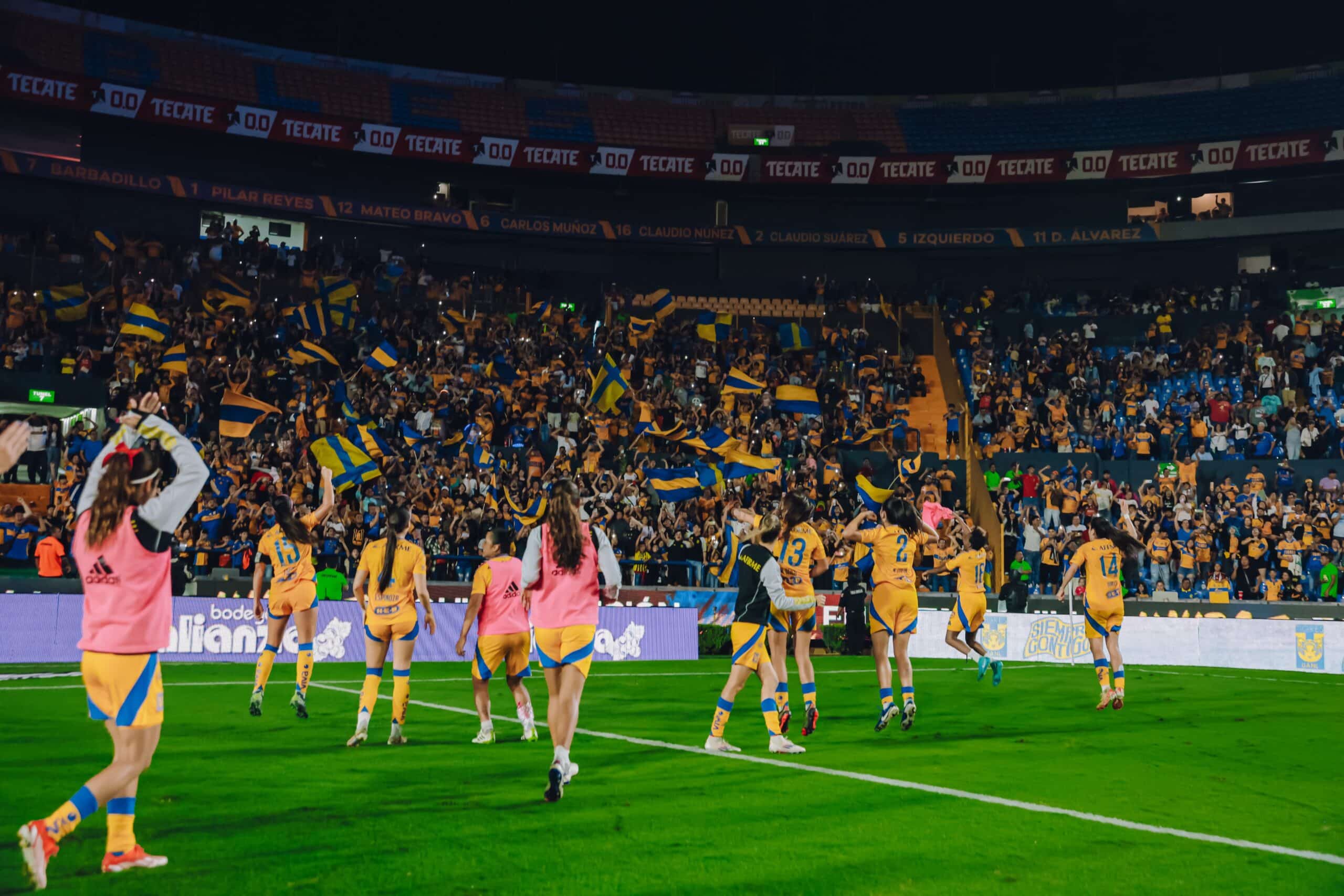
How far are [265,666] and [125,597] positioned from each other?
8.40m

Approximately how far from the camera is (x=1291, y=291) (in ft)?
135

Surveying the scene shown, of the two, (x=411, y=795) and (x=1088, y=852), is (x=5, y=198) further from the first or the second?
(x=1088, y=852)

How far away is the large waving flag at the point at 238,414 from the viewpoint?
28.3m

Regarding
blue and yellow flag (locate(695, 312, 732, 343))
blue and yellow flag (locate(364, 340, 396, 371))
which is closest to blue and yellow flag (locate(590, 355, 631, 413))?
blue and yellow flag (locate(364, 340, 396, 371))

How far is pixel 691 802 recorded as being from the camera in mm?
9289

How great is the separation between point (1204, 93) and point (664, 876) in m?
46.4

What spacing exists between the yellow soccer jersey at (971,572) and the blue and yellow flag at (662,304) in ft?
68.7

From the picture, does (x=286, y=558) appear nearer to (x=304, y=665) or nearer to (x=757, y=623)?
(x=304, y=665)

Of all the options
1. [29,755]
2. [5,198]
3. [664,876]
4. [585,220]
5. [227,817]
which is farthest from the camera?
[585,220]

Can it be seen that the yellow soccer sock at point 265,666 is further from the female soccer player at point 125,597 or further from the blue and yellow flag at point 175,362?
the blue and yellow flag at point 175,362

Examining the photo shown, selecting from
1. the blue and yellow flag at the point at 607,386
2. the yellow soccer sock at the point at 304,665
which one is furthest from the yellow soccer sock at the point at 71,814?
the blue and yellow flag at the point at 607,386

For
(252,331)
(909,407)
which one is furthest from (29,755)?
(909,407)

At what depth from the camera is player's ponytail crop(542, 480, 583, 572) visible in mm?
9203

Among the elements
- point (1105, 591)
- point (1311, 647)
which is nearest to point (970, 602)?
point (1105, 591)
